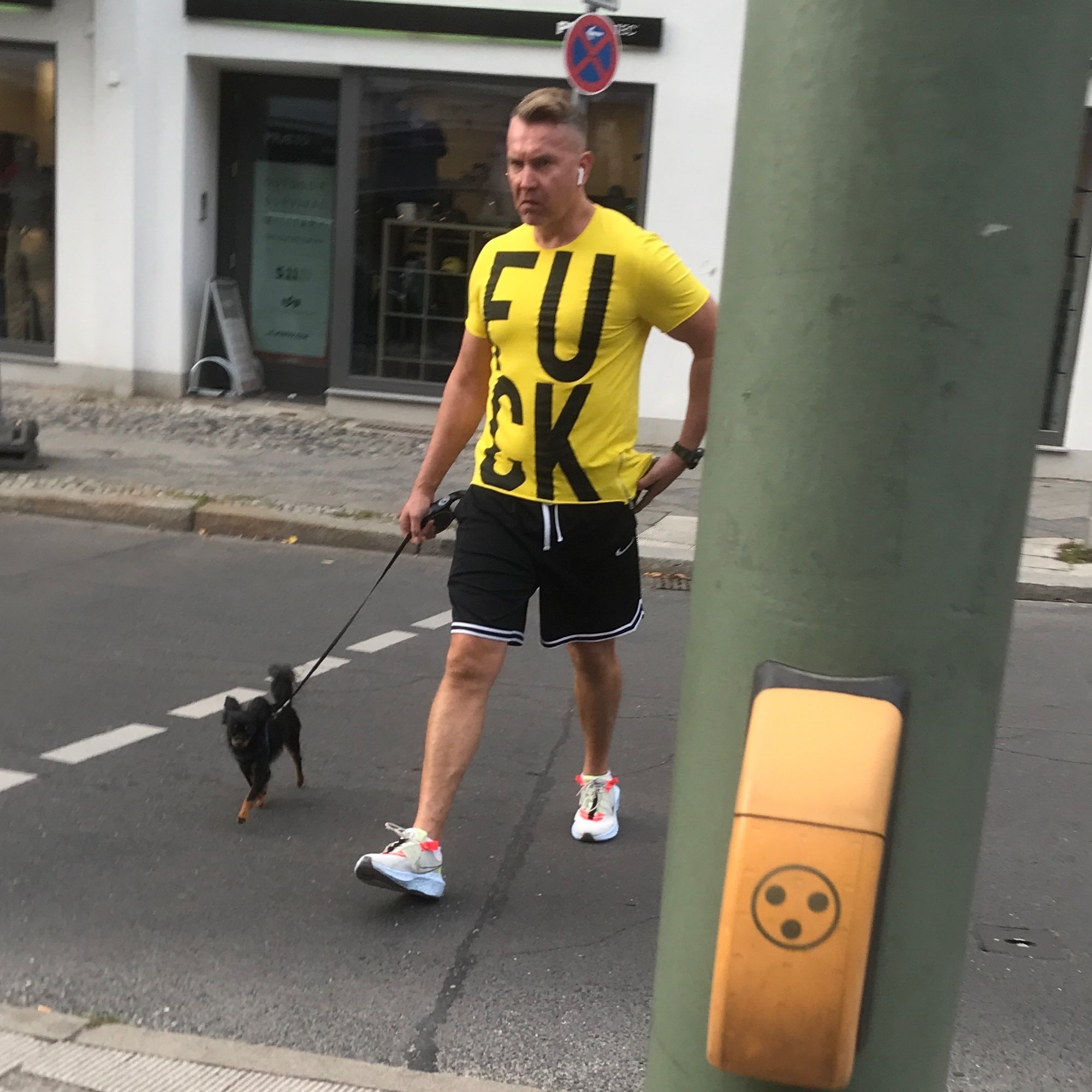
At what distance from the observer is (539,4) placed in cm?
1214

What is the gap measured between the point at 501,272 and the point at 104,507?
6.11m

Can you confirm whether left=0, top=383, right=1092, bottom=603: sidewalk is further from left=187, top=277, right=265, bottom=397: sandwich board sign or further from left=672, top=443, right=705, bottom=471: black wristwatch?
left=672, top=443, right=705, bottom=471: black wristwatch

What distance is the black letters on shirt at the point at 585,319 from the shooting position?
3.46m

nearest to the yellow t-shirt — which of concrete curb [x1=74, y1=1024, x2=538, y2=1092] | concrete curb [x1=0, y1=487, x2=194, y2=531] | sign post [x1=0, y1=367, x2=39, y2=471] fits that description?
concrete curb [x1=74, y1=1024, x2=538, y2=1092]

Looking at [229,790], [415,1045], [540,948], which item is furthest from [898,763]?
[229,790]

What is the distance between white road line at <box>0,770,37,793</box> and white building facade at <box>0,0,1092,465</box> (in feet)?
28.3

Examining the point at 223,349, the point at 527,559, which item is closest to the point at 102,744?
the point at 527,559

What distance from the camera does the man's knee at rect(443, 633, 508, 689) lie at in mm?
3582

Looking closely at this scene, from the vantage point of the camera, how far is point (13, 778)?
4488 mm

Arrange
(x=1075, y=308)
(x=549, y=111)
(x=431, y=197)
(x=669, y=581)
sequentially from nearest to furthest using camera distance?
(x=549, y=111) → (x=669, y=581) → (x=1075, y=308) → (x=431, y=197)

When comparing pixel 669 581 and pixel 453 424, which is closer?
pixel 453 424

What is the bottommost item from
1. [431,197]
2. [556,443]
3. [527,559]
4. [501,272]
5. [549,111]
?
[527,559]

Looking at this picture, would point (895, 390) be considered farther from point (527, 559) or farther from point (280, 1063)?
point (527, 559)

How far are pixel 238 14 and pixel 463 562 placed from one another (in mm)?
10670
